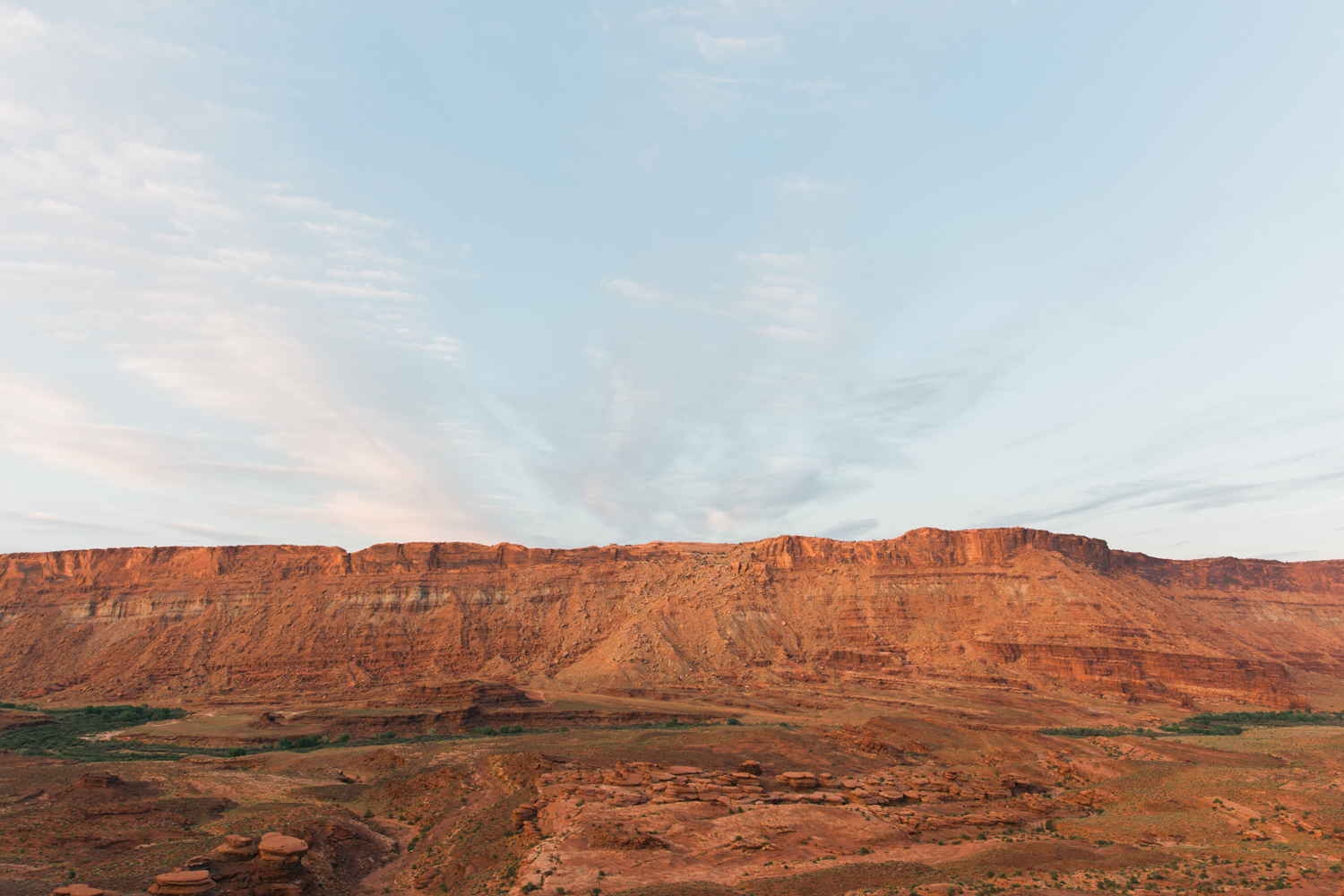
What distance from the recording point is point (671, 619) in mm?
101875

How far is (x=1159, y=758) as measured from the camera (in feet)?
148

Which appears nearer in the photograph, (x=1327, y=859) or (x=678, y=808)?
(x=1327, y=859)

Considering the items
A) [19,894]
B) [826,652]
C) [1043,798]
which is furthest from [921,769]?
[826,652]

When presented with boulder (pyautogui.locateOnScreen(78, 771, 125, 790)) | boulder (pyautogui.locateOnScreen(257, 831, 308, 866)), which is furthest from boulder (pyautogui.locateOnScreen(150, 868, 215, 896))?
boulder (pyautogui.locateOnScreen(78, 771, 125, 790))

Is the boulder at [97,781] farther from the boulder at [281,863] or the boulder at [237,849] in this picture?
the boulder at [281,863]

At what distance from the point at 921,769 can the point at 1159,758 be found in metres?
17.8

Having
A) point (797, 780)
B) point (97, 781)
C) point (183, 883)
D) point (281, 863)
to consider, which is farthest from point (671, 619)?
point (183, 883)

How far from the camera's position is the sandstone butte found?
8712 centimetres

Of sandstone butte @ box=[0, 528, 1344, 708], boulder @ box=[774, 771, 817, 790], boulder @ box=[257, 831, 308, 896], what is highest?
sandstone butte @ box=[0, 528, 1344, 708]

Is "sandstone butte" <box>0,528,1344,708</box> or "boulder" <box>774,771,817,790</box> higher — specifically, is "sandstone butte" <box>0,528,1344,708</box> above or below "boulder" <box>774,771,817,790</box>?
above

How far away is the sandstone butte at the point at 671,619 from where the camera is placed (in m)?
87.1

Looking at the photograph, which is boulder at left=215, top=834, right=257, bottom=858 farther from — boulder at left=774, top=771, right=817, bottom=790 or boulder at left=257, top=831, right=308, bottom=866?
boulder at left=774, top=771, right=817, bottom=790

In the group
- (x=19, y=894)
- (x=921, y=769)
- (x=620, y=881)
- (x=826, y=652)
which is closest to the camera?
(x=19, y=894)

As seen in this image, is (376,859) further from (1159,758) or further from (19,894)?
(1159,758)
